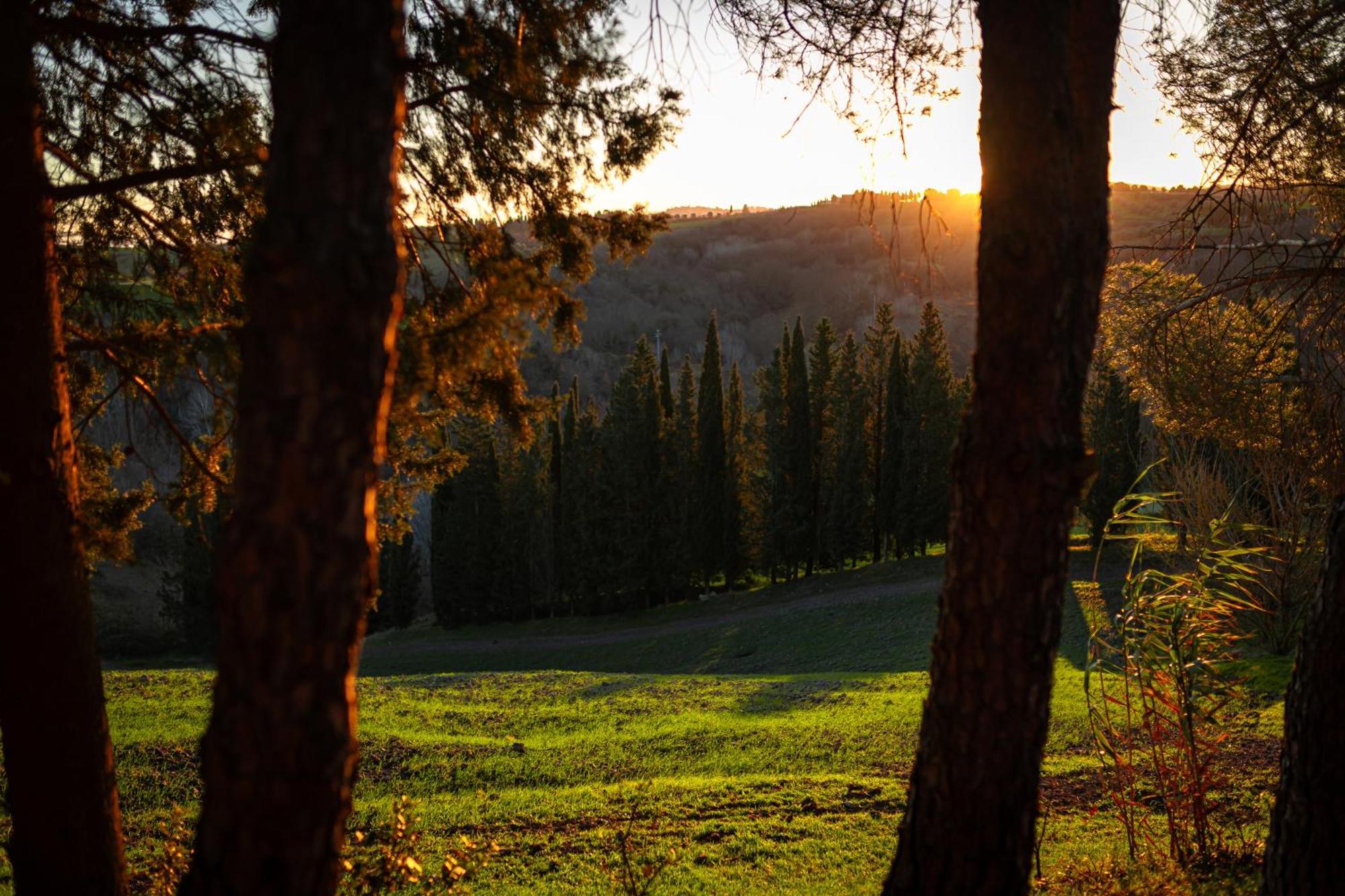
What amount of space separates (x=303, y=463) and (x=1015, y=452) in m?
1.85

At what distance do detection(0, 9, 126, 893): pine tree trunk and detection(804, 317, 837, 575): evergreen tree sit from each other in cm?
3405

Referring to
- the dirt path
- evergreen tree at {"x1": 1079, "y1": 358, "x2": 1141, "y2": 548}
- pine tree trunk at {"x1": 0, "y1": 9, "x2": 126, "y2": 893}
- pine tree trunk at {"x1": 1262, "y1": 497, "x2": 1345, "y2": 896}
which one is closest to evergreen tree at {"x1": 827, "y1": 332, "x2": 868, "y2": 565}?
the dirt path

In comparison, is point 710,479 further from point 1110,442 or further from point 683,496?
point 1110,442

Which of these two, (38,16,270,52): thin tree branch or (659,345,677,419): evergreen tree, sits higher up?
(659,345,677,419): evergreen tree

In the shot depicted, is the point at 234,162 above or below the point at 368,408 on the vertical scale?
above

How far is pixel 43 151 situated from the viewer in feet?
13.3

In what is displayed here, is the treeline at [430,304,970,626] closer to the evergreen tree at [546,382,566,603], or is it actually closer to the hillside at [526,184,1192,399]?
the evergreen tree at [546,382,566,603]

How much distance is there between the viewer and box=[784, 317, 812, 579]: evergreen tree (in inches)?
1447

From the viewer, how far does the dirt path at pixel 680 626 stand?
31.2 metres

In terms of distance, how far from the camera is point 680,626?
110 feet

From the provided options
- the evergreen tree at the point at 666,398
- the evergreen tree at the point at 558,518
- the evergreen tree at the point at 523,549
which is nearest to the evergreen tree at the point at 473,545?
the evergreen tree at the point at 523,549

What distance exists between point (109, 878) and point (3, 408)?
187cm

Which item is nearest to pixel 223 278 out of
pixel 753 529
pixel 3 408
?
pixel 3 408

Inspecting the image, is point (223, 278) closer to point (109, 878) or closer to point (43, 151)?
point (43, 151)
